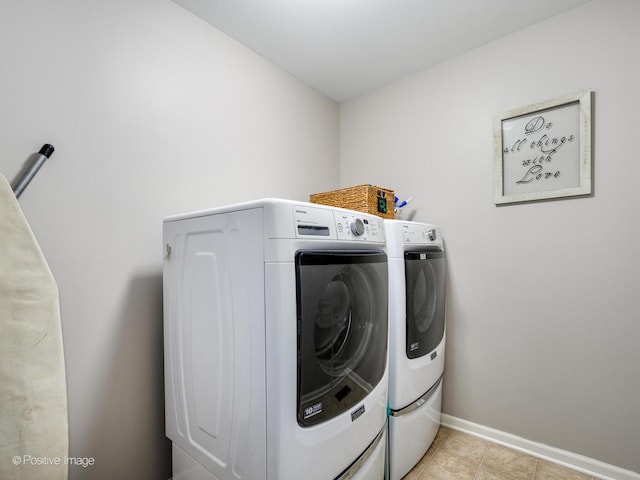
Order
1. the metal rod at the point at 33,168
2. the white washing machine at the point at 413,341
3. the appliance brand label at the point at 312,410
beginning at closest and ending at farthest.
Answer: the appliance brand label at the point at 312,410, the metal rod at the point at 33,168, the white washing machine at the point at 413,341

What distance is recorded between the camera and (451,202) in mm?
2242

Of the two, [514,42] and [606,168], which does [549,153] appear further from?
[514,42]

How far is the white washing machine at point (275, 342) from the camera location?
0.96 m

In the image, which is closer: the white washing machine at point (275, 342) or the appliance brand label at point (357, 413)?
the white washing machine at point (275, 342)

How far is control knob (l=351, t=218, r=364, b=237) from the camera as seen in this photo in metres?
1.19

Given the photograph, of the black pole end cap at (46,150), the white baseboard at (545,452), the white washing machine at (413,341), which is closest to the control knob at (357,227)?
the white washing machine at (413,341)

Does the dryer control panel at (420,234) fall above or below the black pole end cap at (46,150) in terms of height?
below

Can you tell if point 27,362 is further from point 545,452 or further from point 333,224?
point 545,452

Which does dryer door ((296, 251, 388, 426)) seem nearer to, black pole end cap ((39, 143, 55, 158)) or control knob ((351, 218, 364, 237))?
control knob ((351, 218, 364, 237))

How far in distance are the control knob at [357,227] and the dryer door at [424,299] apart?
1.79 feet

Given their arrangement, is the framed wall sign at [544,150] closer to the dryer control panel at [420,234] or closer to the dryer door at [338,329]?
the dryer control panel at [420,234]

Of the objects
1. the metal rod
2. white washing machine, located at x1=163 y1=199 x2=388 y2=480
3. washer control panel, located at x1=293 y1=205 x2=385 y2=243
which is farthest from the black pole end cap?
washer control panel, located at x1=293 y1=205 x2=385 y2=243

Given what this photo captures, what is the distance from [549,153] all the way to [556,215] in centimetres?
38

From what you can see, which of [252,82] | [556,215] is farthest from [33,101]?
[556,215]
